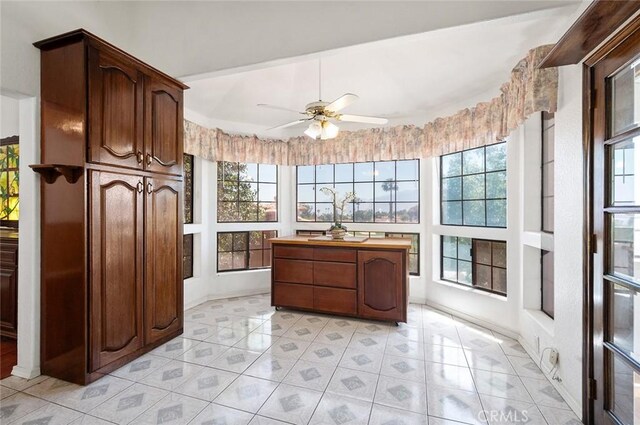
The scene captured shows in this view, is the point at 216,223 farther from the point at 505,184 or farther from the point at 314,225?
the point at 505,184

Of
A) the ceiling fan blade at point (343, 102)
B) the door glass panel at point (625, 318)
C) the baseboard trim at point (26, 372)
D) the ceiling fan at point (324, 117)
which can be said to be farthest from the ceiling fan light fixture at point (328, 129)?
the baseboard trim at point (26, 372)

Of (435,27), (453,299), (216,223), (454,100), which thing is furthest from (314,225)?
(435,27)

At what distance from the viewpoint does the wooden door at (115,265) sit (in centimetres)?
205

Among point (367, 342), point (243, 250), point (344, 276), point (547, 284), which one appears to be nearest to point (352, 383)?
point (367, 342)

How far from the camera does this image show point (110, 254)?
2148mm

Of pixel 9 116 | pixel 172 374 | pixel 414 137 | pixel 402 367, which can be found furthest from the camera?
pixel 414 137

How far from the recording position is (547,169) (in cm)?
252

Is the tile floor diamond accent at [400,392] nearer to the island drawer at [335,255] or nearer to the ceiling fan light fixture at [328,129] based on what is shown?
the island drawer at [335,255]

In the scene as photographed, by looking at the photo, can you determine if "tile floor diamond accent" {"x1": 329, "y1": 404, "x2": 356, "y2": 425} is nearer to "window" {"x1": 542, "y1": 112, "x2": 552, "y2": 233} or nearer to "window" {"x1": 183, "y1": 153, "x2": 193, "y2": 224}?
"window" {"x1": 542, "y1": 112, "x2": 552, "y2": 233}

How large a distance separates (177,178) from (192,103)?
1.41 m

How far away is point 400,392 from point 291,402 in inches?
30.1

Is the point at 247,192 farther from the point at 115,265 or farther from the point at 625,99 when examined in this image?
the point at 625,99

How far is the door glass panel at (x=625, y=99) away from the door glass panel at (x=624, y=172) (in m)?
0.09

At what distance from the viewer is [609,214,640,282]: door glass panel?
1.41 m
